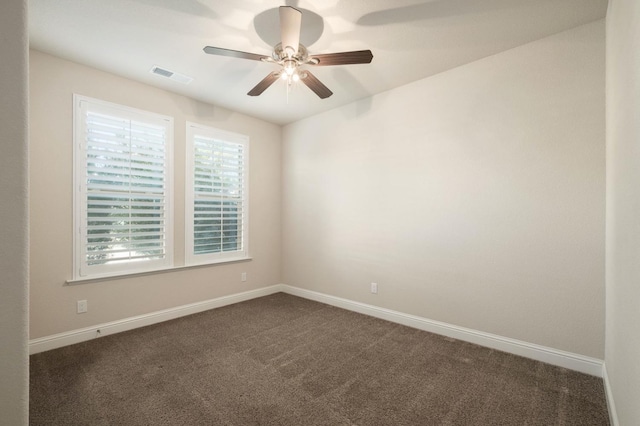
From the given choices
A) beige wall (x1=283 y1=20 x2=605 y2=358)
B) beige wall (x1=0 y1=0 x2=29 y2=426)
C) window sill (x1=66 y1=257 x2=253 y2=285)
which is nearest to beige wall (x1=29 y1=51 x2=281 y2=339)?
window sill (x1=66 y1=257 x2=253 y2=285)

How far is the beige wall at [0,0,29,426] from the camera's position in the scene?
2.85 ft

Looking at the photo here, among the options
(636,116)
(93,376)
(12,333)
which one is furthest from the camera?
(93,376)

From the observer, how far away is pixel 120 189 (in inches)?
121

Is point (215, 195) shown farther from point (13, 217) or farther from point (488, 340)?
point (488, 340)

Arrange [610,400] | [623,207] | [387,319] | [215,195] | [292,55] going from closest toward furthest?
[623,207]
[610,400]
[292,55]
[387,319]
[215,195]

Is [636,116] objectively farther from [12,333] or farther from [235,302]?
[235,302]

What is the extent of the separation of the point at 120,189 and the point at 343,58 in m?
2.67

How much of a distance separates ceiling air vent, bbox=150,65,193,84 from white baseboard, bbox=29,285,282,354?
2.71 metres

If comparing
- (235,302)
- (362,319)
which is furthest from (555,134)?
(235,302)

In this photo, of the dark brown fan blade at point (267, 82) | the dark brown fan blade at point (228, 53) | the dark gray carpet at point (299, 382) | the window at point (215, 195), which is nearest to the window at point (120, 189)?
the window at point (215, 195)

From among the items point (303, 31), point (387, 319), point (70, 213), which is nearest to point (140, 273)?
point (70, 213)

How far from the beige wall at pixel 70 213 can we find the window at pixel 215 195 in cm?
12

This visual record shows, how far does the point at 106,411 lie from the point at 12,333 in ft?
4.64

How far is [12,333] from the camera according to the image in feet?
2.90
